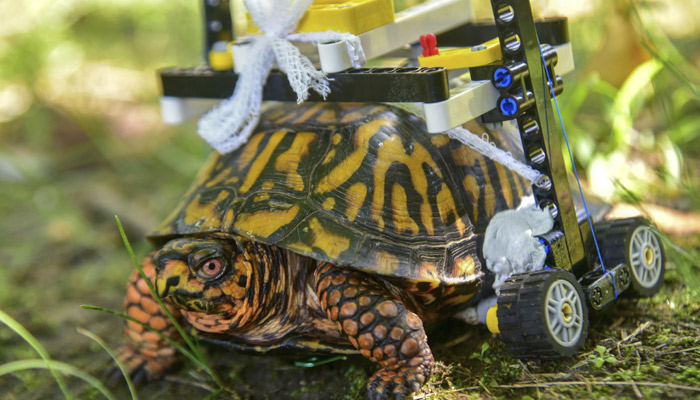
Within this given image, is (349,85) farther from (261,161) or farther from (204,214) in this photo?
(204,214)

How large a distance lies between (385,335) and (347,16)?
2.69 feet

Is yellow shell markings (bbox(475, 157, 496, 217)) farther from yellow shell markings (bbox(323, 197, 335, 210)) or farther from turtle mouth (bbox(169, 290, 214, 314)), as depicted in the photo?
turtle mouth (bbox(169, 290, 214, 314))

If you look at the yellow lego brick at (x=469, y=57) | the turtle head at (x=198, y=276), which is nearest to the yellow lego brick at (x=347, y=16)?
the yellow lego brick at (x=469, y=57)

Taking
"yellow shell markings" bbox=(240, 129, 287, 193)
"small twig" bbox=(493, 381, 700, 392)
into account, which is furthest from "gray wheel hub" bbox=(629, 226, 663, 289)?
"yellow shell markings" bbox=(240, 129, 287, 193)

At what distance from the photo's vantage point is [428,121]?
4.74 feet

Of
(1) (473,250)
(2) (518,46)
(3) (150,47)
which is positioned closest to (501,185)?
(1) (473,250)

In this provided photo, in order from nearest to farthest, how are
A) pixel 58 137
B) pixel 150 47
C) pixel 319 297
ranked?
1. pixel 319 297
2. pixel 58 137
3. pixel 150 47

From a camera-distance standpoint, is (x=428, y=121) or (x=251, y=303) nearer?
(x=428, y=121)

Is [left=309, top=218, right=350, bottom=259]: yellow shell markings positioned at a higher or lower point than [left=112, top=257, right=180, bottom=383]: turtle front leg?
higher

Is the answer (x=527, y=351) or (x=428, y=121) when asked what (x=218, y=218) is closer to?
(x=428, y=121)

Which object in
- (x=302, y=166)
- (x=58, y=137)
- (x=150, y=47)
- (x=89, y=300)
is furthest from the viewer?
(x=150, y=47)

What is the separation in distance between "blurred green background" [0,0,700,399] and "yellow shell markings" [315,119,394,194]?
2.31 ft

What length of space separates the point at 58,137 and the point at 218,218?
3.21 meters

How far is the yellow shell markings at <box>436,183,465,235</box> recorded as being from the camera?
1.72 metres
